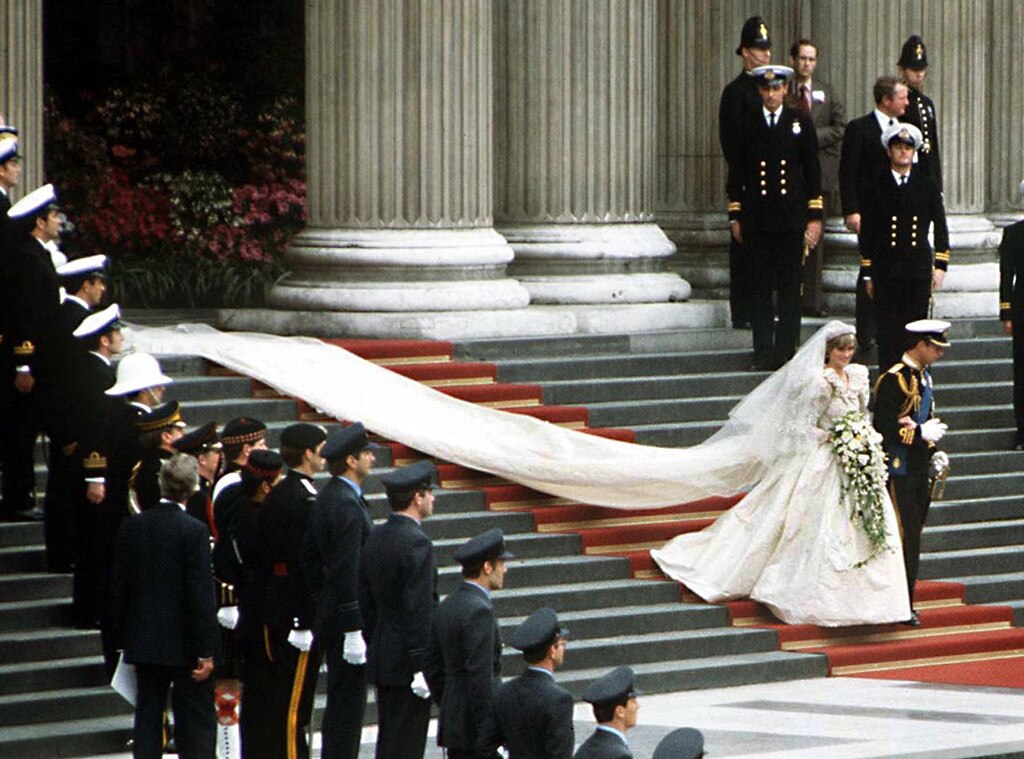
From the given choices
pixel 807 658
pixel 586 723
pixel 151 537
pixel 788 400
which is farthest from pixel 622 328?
pixel 151 537

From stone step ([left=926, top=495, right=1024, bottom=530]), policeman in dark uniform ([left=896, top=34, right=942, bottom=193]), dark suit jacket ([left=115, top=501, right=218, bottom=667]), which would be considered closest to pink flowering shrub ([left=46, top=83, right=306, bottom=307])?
policeman in dark uniform ([left=896, top=34, right=942, bottom=193])

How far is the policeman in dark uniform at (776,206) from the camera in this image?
1955cm

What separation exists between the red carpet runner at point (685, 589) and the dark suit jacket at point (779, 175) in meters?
2.34

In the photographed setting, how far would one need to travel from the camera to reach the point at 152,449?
1339 centimetres

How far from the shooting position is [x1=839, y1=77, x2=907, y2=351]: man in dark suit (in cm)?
1912

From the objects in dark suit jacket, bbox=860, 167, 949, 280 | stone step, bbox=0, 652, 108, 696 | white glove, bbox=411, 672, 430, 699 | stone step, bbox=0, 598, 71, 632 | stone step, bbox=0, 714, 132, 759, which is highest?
dark suit jacket, bbox=860, 167, 949, 280

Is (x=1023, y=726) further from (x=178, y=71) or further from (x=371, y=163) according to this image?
(x=178, y=71)

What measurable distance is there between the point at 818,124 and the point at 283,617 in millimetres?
9860

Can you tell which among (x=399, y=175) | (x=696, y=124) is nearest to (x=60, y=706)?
(x=399, y=175)

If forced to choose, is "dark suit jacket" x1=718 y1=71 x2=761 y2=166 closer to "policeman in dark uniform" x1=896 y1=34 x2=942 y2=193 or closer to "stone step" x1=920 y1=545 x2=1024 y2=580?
"policeman in dark uniform" x1=896 y1=34 x2=942 y2=193

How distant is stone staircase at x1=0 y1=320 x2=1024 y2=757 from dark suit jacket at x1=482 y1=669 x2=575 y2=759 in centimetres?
409

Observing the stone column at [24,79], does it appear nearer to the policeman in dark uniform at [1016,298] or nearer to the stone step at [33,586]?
the stone step at [33,586]

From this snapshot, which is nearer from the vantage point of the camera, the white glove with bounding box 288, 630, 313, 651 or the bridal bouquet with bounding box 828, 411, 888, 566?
the white glove with bounding box 288, 630, 313, 651

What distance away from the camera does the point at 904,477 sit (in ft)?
54.6
